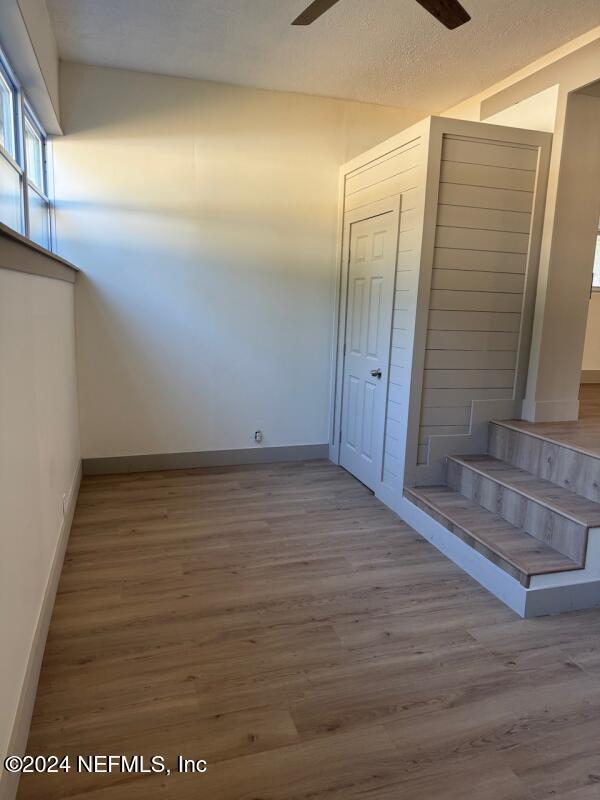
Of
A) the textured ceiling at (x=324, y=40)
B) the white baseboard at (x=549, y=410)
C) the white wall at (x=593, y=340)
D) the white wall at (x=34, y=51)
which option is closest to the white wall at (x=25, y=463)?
the white wall at (x=34, y=51)

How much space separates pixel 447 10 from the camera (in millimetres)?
2250

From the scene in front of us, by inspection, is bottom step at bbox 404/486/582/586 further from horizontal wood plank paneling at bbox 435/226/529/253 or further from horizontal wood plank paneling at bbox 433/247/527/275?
horizontal wood plank paneling at bbox 435/226/529/253

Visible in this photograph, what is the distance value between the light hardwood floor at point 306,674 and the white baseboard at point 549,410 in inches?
47.6

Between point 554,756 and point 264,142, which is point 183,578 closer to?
point 554,756

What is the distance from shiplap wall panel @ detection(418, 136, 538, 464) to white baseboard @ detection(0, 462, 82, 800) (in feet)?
7.37

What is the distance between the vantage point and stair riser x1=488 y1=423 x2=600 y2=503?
110 inches

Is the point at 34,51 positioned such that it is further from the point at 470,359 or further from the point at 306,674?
the point at 306,674

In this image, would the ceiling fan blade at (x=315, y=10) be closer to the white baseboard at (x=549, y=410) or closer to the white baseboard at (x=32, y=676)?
the white baseboard at (x=549, y=410)

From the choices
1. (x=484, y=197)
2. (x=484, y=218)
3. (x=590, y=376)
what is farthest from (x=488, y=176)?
(x=590, y=376)

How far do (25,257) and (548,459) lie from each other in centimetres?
287

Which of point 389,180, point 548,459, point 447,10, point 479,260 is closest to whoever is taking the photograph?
point 447,10

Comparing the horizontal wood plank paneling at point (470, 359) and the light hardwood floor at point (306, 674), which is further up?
the horizontal wood plank paneling at point (470, 359)

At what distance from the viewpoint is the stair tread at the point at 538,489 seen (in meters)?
2.59

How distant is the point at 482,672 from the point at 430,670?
0.20 meters
